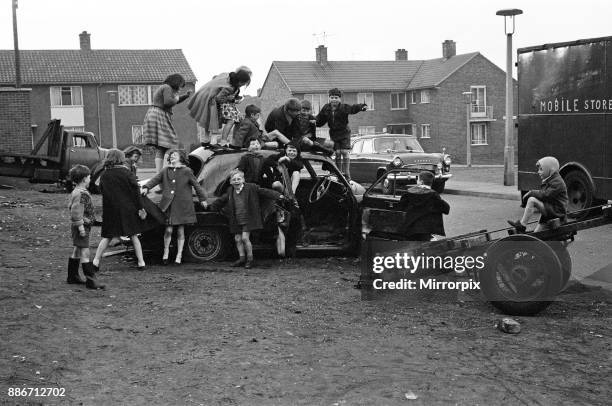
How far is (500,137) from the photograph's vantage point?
226 feet

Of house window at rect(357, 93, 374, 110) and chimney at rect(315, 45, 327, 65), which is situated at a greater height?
chimney at rect(315, 45, 327, 65)

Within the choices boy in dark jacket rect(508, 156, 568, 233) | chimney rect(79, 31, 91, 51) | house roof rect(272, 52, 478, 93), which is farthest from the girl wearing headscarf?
house roof rect(272, 52, 478, 93)

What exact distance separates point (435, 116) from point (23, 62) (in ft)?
108

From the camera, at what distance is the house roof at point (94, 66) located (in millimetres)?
59375

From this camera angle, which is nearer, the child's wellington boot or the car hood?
the child's wellington boot

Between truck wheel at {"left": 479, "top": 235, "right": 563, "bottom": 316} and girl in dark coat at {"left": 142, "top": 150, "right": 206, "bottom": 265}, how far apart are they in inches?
158

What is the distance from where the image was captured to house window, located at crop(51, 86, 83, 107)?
59.5m

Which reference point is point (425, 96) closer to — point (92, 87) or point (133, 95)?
point (133, 95)

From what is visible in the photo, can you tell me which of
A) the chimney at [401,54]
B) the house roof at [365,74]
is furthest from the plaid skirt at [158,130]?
the chimney at [401,54]

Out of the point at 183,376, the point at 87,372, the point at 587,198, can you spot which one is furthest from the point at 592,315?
the point at 587,198

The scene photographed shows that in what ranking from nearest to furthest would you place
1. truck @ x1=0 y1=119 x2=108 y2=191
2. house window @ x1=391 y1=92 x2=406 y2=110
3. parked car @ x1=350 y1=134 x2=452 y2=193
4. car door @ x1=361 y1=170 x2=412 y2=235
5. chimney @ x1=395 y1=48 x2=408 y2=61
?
car door @ x1=361 y1=170 x2=412 y2=235 < parked car @ x1=350 y1=134 x2=452 y2=193 < truck @ x1=0 y1=119 x2=108 y2=191 < house window @ x1=391 y1=92 x2=406 y2=110 < chimney @ x1=395 y1=48 x2=408 y2=61

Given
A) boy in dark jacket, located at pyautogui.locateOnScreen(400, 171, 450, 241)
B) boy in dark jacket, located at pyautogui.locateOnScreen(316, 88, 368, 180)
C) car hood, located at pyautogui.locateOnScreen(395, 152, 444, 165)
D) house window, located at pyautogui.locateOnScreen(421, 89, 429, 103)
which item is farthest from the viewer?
house window, located at pyautogui.locateOnScreen(421, 89, 429, 103)

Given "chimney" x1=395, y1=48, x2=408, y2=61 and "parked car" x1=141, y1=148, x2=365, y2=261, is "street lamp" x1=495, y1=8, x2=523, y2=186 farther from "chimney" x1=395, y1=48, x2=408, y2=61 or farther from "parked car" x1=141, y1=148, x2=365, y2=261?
"chimney" x1=395, y1=48, x2=408, y2=61

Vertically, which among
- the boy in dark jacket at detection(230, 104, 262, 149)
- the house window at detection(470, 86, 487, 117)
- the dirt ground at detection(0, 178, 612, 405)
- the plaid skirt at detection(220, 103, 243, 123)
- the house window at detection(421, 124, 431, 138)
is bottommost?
the dirt ground at detection(0, 178, 612, 405)
